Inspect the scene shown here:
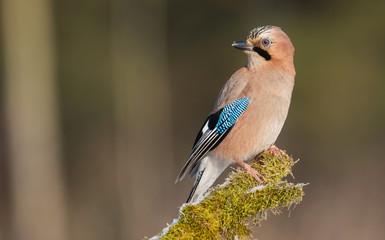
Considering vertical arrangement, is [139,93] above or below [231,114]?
below

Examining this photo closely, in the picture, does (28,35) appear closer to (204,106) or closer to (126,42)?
(126,42)

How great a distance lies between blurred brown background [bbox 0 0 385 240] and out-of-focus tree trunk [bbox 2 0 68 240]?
1.2 inches

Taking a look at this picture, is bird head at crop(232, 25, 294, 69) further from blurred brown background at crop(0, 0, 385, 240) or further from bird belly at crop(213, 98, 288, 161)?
blurred brown background at crop(0, 0, 385, 240)

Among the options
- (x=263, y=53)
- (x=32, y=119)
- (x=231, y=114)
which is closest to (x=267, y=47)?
(x=263, y=53)

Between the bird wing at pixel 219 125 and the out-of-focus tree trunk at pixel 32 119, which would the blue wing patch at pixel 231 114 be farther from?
the out-of-focus tree trunk at pixel 32 119

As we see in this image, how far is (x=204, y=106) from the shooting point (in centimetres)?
1891

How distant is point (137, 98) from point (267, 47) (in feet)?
41.0

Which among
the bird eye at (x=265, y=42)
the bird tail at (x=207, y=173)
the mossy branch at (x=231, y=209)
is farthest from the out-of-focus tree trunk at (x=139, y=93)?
the mossy branch at (x=231, y=209)

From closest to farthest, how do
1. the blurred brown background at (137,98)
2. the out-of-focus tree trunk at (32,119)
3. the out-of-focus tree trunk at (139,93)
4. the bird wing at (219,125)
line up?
the bird wing at (219,125), the out-of-focus tree trunk at (32,119), the blurred brown background at (137,98), the out-of-focus tree trunk at (139,93)

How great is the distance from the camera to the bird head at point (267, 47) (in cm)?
636

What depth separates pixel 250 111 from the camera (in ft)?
21.0

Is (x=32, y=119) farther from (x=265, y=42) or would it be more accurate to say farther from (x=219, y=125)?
(x=265, y=42)

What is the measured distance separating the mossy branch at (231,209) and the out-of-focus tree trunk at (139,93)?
13.6m

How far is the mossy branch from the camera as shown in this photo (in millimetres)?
3658
